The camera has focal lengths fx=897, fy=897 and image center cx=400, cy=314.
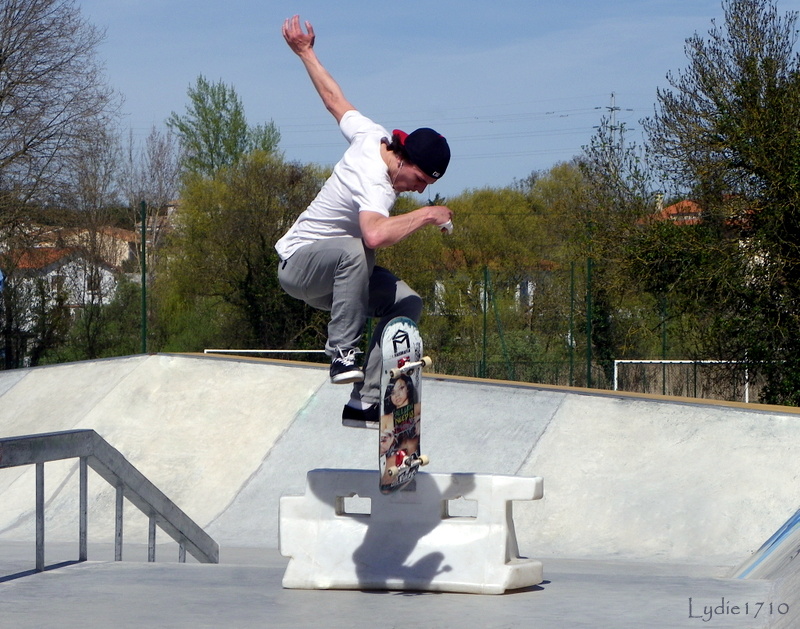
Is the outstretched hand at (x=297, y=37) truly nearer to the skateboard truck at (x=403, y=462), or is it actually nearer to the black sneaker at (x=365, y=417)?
the black sneaker at (x=365, y=417)

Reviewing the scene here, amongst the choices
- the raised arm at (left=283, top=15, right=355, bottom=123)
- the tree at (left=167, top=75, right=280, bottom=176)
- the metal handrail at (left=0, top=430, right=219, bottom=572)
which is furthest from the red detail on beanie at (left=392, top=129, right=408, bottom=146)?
the tree at (left=167, top=75, right=280, bottom=176)

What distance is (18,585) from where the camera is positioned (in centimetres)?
371

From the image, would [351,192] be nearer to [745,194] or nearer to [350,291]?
[350,291]

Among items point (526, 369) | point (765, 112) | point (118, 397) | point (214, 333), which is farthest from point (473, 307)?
point (118, 397)

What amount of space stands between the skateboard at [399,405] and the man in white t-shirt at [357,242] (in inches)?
12.0

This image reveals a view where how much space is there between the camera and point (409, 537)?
374cm

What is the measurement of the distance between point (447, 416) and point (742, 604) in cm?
488

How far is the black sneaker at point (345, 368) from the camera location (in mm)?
3779

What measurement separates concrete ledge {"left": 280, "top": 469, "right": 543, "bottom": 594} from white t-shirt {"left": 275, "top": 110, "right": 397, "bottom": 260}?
1056mm

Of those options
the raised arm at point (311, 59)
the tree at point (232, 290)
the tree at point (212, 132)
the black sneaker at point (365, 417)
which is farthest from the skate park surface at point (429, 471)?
the tree at point (212, 132)

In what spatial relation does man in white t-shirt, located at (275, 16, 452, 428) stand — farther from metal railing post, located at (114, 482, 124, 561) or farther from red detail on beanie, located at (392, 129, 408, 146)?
metal railing post, located at (114, 482, 124, 561)

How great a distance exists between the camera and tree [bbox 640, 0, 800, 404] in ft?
41.4

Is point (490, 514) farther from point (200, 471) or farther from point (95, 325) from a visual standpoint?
point (95, 325)

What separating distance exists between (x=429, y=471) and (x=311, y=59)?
155 inches
